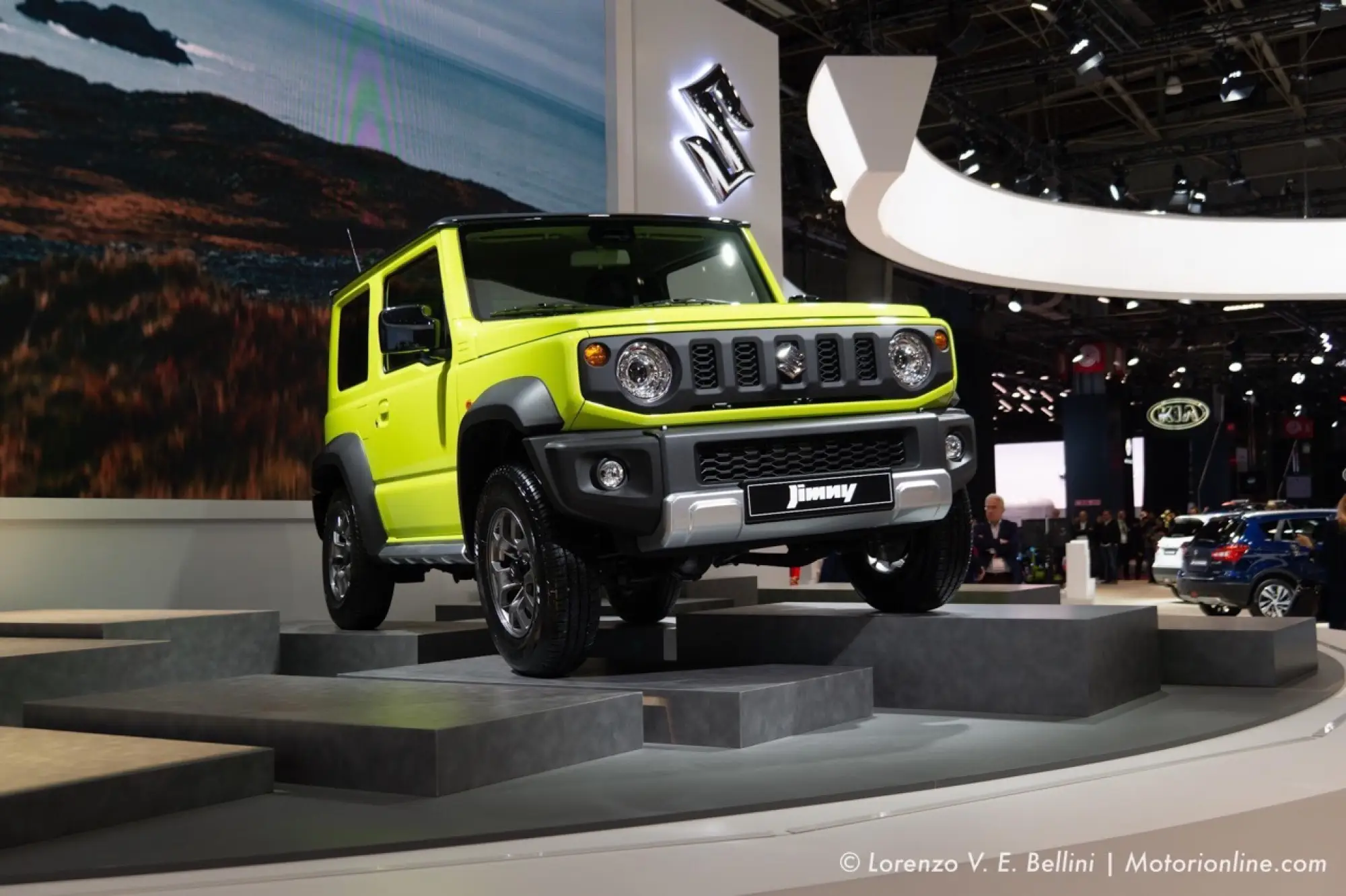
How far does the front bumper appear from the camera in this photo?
456cm

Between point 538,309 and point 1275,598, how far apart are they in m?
13.2

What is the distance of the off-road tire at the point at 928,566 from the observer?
5.39m

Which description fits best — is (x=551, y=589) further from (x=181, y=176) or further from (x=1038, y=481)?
(x=1038, y=481)

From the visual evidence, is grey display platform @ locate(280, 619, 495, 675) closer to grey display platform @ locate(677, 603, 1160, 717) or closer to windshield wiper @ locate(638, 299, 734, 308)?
grey display platform @ locate(677, 603, 1160, 717)

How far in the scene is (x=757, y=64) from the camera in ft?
42.4

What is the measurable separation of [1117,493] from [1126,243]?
25203mm

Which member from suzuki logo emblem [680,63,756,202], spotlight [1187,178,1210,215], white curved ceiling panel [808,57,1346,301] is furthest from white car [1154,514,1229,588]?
suzuki logo emblem [680,63,756,202]

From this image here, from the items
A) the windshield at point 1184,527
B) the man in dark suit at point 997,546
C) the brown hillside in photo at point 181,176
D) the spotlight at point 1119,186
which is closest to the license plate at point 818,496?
the brown hillside in photo at point 181,176

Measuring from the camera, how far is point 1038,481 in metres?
40.5

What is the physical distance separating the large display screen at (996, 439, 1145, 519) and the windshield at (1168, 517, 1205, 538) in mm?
16570

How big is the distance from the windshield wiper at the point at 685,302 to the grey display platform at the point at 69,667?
2.43 m

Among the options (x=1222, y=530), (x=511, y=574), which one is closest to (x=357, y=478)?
(x=511, y=574)

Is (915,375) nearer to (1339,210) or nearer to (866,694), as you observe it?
(866,694)

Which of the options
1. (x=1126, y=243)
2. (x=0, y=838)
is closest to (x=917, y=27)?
(x=1126, y=243)
